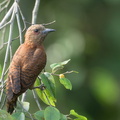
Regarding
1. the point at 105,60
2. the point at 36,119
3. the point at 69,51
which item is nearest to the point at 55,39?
the point at 69,51

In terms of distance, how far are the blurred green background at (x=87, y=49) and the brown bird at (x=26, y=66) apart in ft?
10.1

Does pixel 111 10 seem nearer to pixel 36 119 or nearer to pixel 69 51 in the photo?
pixel 69 51

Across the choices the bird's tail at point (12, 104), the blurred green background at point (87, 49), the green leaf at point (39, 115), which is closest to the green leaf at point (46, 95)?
the bird's tail at point (12, 104)

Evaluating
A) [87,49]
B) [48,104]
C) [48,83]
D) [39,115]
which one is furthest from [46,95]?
[87,49]

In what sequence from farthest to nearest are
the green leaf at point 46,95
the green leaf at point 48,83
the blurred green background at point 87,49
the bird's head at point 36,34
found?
the blurred green background at point 87,49, the bird's head at point 36,34, the green leaf at point 46,95, the green leaf at point 48,83

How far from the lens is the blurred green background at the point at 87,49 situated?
8.77m

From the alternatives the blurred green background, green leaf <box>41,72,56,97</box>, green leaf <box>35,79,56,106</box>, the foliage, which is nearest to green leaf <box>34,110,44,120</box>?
the foliage

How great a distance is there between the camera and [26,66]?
485 cm

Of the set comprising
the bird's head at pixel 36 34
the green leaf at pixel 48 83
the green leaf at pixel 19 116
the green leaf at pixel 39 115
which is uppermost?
the bird's head at pixel 36 34

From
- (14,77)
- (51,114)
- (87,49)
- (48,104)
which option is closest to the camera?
(51,114)

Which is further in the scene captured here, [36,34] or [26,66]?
[36,34]

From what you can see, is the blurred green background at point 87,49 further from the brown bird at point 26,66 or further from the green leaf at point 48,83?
the green leaf at point 48,83

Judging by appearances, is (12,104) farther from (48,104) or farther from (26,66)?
(26,66)

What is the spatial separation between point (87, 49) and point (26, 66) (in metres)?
4.47
